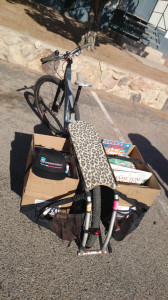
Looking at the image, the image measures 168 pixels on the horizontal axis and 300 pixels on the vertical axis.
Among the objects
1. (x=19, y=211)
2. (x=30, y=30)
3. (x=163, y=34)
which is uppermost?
(x=163, y=34)

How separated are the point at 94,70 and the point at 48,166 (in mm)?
6113

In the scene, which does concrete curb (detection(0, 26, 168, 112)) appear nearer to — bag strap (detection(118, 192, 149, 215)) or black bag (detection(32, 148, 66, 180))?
black bag (detection(32, 148, 66, 180))

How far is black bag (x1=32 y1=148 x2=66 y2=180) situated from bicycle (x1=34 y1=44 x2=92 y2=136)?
136cm

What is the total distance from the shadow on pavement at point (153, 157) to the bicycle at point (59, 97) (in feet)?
6.95

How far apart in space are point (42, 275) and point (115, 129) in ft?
14.4

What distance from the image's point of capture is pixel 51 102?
18.2 ft

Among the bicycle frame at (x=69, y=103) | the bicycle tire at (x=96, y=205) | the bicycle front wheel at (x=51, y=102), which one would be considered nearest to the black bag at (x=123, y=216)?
the bicycle tire at (x=96, y=205)

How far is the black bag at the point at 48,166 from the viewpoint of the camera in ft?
8.81

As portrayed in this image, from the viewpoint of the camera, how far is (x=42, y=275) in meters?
2.53

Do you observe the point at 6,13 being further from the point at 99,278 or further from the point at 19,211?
the point at 99,278

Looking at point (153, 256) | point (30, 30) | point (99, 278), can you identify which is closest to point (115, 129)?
point (153, 256)

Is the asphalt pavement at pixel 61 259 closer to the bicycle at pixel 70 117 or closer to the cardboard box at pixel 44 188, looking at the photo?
the bicycle at pixel 70 117

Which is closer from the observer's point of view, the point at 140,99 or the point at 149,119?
the point at 149,119

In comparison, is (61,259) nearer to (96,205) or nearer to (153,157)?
(96,205)
